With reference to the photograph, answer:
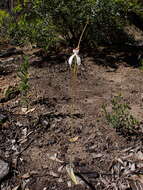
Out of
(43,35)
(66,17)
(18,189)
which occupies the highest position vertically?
(66,17)

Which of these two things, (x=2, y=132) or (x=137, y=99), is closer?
(x=2, y=132)

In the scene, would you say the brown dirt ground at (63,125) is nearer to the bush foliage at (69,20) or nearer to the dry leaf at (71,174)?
the dry leaf at (71,174)

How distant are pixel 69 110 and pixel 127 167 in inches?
43.5

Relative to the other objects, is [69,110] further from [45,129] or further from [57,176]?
[57,176]

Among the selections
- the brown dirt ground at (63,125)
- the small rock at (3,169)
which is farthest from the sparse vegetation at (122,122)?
the small rock at (3,169)

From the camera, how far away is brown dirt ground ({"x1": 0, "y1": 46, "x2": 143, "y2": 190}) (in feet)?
9.30

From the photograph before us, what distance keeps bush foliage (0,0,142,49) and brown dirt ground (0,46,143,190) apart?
679mm

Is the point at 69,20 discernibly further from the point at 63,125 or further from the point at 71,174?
the point at 71,174

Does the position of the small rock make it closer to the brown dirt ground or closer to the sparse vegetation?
the brown dirt ground

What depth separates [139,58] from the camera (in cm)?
525

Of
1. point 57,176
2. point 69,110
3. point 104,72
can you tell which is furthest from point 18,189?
point 104,72

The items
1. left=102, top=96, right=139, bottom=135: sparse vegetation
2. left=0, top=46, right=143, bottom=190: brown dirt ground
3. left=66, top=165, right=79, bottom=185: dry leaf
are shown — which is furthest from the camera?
left=102, top=96, right=139, bottom=135: sparse vegetation

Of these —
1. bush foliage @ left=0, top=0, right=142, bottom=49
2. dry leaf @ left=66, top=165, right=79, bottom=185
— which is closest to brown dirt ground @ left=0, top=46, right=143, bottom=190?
dry leaf @ left=66, top=165, right=79, bottom=185

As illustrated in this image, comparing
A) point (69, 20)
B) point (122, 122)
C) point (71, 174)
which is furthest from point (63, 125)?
point (69, 20)
